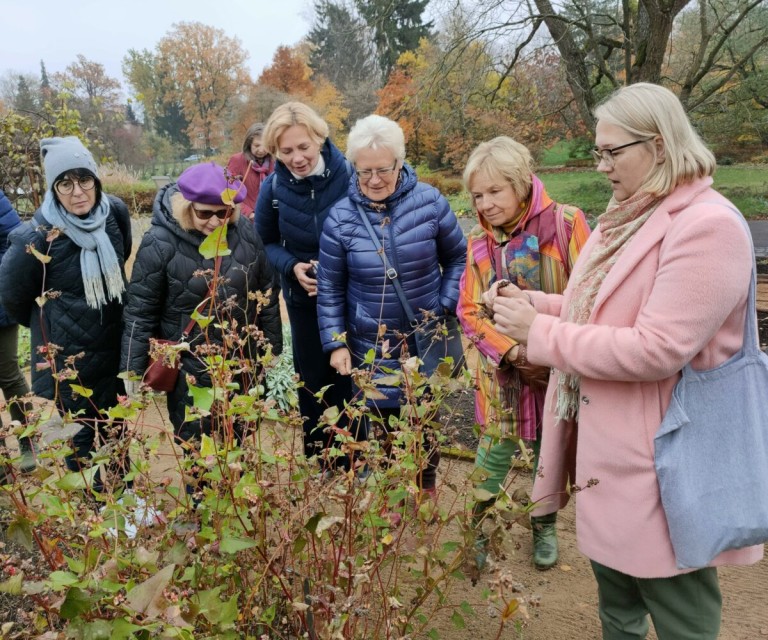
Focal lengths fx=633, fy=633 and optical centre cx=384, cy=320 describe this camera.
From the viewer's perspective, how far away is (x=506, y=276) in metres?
2.37

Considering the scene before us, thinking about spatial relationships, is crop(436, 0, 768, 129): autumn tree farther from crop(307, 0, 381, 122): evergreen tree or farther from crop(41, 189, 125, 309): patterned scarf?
crop(307, 0, 381, 122): evergreen tree

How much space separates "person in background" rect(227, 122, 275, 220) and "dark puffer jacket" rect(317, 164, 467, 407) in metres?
1.59

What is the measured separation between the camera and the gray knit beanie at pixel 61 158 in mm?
2846

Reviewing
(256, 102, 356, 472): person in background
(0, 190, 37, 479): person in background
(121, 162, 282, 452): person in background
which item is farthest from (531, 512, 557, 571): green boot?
(0, 190, 37, 479): person in background

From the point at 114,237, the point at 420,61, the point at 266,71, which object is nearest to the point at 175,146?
the point at 266,71


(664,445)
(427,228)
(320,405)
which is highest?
(427,228)

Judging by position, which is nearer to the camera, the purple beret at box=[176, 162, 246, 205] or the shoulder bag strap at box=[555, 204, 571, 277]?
the shoulder bag strap at box=[555, 204, 571, 277]

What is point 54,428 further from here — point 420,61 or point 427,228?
point 420,61

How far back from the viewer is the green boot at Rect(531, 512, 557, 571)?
2.71m

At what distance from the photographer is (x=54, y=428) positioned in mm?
1506

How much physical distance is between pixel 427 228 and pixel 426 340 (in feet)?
1.64

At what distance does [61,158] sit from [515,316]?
224 cm

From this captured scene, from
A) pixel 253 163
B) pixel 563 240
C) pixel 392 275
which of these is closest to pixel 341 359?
pixel 392 275

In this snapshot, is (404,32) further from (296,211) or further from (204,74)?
(296,211)
